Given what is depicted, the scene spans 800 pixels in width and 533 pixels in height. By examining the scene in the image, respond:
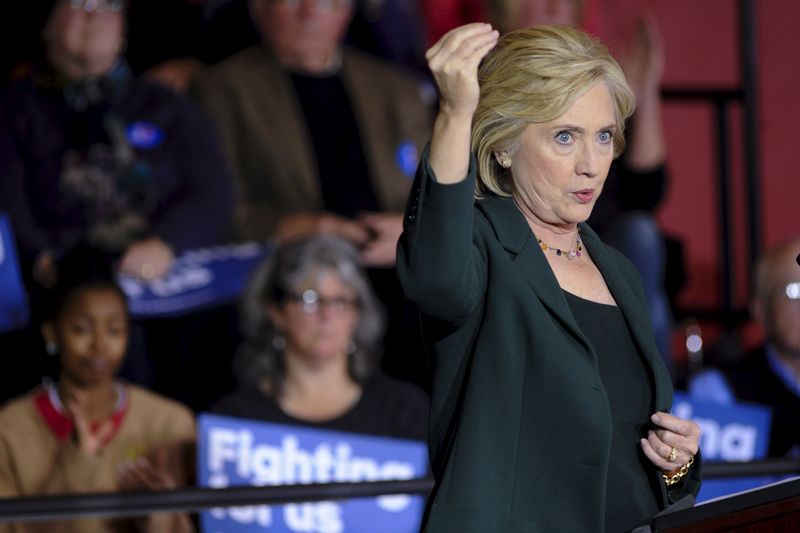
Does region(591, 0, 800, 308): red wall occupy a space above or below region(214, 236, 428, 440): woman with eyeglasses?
above

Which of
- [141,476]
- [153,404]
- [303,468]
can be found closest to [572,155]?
[303,468]

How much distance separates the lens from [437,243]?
1560 mm

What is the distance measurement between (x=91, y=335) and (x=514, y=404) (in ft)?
8.20

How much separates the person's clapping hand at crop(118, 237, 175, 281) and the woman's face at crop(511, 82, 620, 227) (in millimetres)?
2649

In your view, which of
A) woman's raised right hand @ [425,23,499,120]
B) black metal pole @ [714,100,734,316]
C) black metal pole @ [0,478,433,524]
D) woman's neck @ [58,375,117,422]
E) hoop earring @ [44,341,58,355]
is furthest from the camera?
black metal pole @ [714,100,734,316]

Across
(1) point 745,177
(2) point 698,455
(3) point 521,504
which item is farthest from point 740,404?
(3) point 521,504

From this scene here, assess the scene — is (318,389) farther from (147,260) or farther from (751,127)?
(751,127)

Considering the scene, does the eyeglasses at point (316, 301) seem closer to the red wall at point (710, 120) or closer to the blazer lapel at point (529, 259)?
the red wall at point (710, 120)

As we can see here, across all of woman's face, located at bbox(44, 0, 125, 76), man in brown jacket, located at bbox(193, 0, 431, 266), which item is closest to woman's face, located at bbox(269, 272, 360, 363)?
man in brown jacket, located at bbox(193, 0, 431, 266)

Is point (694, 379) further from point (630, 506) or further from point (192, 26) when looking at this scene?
point (630, 506)

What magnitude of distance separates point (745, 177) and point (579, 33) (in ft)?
13.3

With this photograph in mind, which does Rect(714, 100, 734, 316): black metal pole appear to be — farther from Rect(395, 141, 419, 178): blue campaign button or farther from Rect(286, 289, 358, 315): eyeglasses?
Rect(286, 289, 358, 315): eyeglasses

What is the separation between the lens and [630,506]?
5.70ft

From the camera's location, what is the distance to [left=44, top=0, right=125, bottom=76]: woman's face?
4379 mm
